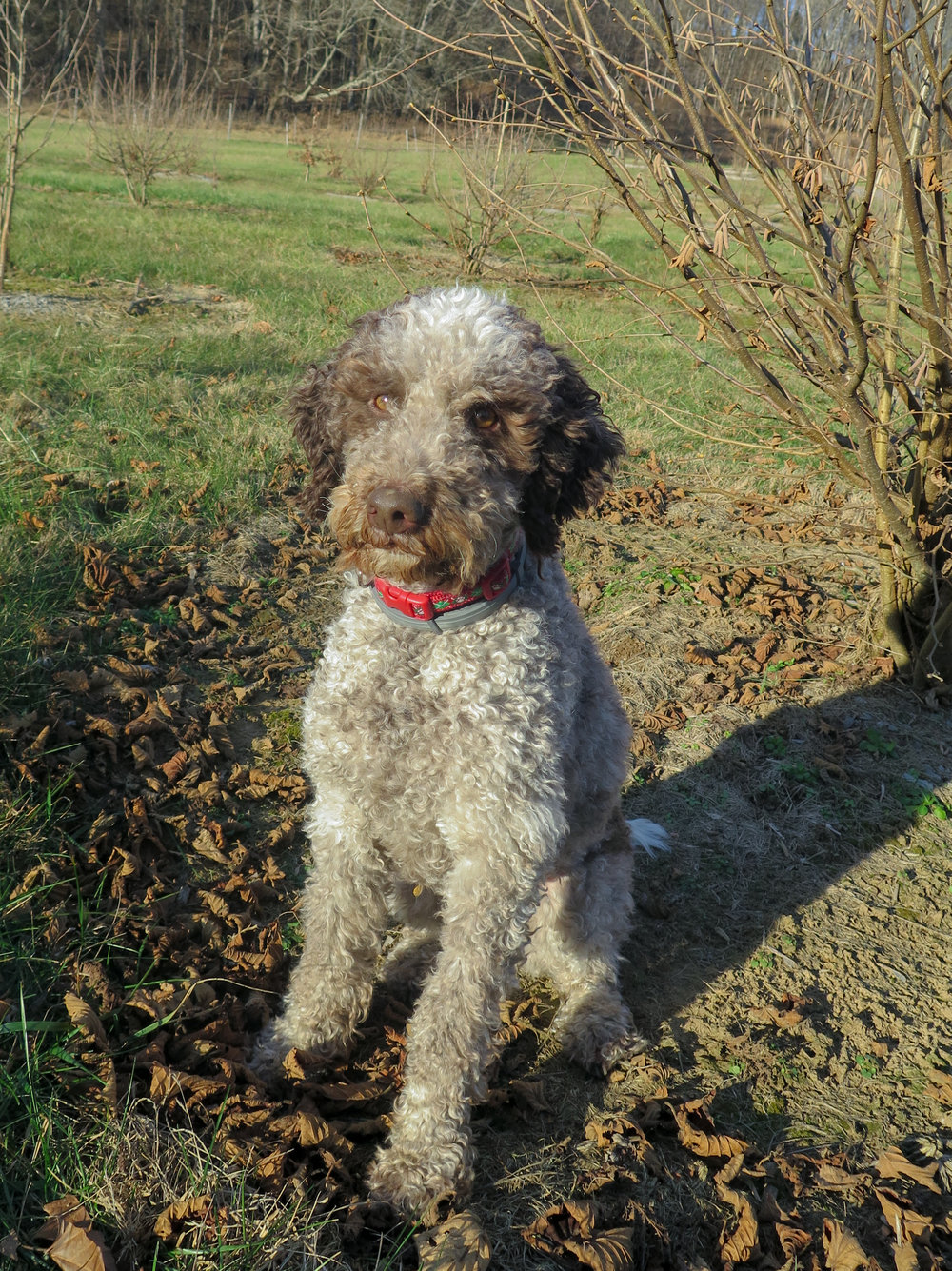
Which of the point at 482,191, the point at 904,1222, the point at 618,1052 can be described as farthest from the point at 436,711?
the point at 482,191

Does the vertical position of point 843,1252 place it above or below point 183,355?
above

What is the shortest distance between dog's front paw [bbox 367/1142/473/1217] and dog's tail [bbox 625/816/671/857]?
61.5 inches

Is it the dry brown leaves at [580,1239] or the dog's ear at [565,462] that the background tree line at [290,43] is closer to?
the dog's ear at [565,462]

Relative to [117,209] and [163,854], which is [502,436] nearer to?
[163,854]

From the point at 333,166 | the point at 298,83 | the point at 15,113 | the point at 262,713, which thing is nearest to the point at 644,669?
the point at 262,713

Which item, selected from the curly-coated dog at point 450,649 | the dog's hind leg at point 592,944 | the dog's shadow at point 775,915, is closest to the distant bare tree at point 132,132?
the dog's shadow at point 775,915

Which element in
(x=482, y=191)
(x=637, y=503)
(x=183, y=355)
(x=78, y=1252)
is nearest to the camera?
(x=78, y=1252)

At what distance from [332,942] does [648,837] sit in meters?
1.59

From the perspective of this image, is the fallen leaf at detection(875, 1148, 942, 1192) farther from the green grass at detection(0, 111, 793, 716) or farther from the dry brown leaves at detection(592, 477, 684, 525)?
the dry brown leaves at detection(592, 477, 684, 525)

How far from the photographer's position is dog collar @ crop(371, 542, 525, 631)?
2.55m

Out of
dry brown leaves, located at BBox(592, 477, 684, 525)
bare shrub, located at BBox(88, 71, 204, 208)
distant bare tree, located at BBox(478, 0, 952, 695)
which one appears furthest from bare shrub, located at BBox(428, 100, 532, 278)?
bare shrub, located at BBox(88, 71, 204, 208)

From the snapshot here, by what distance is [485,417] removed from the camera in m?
2.50

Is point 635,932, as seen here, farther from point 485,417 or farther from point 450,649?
point 485,417

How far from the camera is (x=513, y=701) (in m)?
2.55
